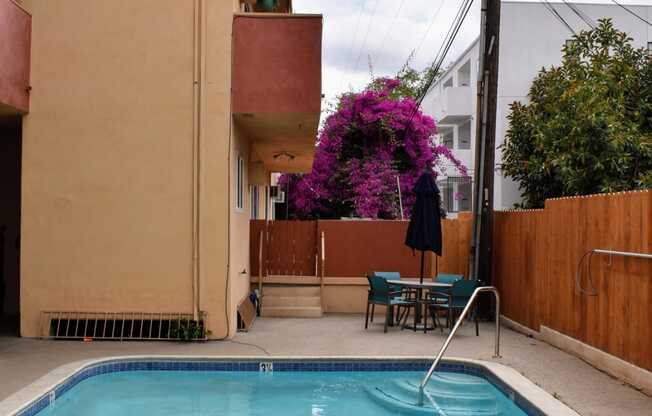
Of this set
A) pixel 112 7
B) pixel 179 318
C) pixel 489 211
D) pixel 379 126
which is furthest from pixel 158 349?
pixel 379 126

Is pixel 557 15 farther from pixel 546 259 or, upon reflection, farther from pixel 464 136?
pixel 546 259

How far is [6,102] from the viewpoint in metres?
9.18

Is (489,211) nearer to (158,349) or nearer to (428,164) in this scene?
(158,349)

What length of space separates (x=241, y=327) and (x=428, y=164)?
49.7 ft

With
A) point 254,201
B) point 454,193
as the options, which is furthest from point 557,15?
point 254,201

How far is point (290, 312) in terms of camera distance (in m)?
13.0

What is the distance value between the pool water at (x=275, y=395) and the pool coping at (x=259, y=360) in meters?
0.16

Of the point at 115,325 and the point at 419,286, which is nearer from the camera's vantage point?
the point at 115,325

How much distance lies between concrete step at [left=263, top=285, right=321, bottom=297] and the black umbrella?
293cm

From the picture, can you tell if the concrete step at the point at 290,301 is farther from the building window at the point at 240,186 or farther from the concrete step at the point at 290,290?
the building window at the point at 240,186

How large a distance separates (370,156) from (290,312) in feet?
38.9

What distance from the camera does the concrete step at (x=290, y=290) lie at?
532 inches

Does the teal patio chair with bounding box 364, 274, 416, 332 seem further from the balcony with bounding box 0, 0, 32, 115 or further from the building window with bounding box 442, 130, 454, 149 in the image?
the building window with bounding box 442, 130, 454, 149

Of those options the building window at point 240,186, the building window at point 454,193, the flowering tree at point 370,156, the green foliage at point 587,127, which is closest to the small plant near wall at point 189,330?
the building window at point 240,186
